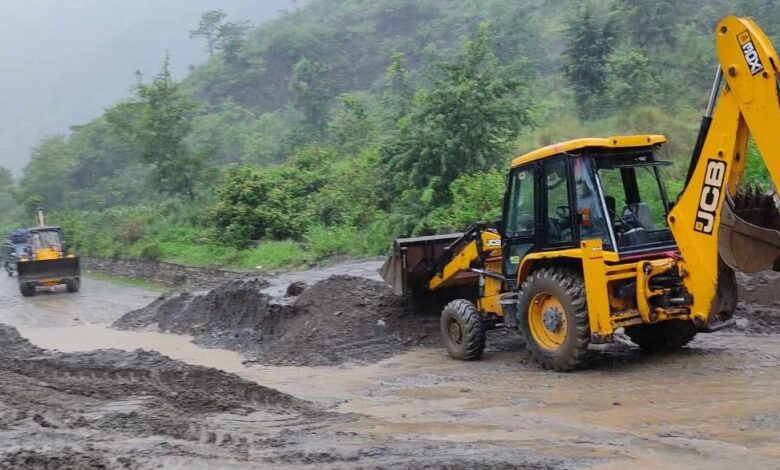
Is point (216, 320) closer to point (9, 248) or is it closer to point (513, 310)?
point (513, 310)

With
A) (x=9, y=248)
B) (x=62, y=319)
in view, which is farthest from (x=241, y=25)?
(x=62, y=319)

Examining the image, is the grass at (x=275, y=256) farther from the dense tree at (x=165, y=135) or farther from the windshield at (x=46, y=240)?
the dense tree at (x=165, y=135)

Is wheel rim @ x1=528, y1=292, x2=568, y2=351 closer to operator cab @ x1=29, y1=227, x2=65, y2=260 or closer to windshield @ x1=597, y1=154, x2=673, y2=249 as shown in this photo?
windshield @ x1=597, y1=154, x2=673, y2=249

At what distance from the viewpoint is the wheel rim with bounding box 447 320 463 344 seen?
966cm

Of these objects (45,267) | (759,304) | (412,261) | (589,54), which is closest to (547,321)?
(412,261)

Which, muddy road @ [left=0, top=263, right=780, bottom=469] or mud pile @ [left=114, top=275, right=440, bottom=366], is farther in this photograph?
mud pile @ [left=114, top=275, right=440, bottom=366]

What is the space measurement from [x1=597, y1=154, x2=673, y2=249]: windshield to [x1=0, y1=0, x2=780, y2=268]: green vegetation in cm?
353

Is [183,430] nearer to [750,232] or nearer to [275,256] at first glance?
[750,232]

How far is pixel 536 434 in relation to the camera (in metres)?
6.05

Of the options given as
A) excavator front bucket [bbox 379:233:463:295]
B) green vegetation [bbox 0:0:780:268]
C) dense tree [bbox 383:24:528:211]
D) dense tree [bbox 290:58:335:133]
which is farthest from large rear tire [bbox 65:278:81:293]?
dense tree [bbox 290:58:335:133]

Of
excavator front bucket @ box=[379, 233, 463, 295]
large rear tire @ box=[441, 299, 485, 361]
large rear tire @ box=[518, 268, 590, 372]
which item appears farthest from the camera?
excavator front bucket @ box=[379, 233, 463, 295]

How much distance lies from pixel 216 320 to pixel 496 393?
7666 millimetres

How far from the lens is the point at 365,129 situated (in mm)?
34281

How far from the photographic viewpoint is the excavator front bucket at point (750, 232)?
6.80m
